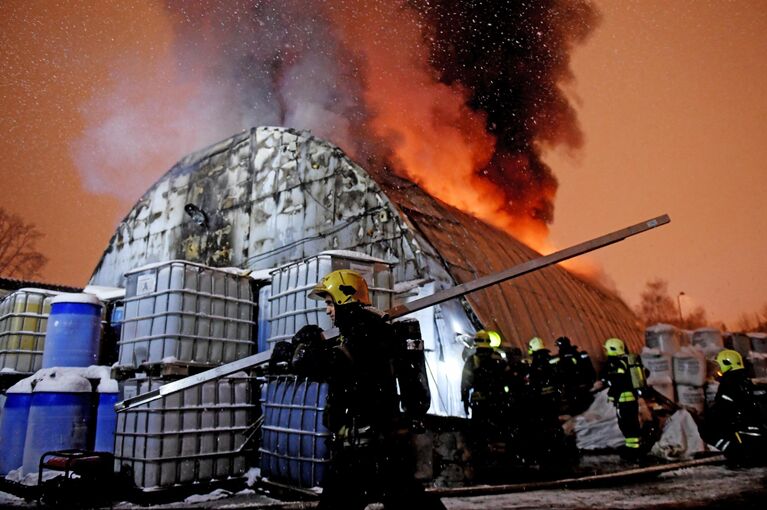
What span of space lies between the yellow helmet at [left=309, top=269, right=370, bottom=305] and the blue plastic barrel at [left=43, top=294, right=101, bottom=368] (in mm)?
4895

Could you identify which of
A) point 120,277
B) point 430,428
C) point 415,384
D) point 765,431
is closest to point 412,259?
point 430,428

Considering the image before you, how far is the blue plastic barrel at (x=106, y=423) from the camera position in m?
6.11

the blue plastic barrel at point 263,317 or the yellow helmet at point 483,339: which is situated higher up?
the blue plastic barrel at point 263,317

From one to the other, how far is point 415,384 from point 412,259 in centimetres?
647

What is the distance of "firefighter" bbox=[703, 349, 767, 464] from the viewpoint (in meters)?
6.43

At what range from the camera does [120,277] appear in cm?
1349

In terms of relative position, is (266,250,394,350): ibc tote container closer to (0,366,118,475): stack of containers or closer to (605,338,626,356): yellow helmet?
(0,366,118,475): stack of containers

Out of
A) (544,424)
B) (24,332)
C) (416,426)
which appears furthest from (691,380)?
(24,332)

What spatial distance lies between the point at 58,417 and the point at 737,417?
848 cm

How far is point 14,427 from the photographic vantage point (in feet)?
20.5

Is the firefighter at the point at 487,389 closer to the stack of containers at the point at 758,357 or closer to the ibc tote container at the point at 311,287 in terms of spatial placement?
the ibc tote container at the point at 311,287

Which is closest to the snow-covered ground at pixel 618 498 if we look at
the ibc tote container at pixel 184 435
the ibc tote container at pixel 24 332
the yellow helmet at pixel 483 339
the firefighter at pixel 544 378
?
the ibc tote container at pixel 184 435

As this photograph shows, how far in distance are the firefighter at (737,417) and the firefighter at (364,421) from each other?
5.79 metres

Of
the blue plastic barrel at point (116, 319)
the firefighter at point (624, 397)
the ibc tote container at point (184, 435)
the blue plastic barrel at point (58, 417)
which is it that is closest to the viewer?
the ibc tote container at point (184, 435)
